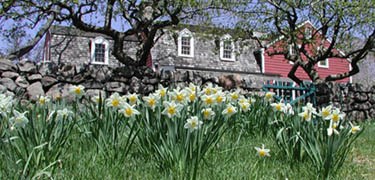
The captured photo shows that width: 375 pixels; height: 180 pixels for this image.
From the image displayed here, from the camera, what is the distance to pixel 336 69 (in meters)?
24.2

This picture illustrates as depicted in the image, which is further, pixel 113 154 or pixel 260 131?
pixel 260 131

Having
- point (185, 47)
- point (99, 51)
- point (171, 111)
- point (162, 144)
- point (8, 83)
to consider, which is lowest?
point (162, 144)

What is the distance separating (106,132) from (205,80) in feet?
20.5

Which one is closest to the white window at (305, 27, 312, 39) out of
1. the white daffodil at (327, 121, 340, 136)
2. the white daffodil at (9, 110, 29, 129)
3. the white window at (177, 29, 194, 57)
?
the white window at (177, 29, 194, 57)

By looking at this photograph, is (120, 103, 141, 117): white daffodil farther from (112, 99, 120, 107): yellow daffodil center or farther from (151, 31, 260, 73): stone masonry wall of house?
(151, 31, 260, 73): stone masonry wall of house

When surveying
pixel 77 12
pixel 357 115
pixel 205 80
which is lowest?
pixel 357 115

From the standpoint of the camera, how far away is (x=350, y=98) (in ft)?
37.6

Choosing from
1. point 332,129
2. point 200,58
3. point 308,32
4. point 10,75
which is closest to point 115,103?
point 332,129

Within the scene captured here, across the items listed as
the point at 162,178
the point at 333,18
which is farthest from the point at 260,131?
the point at 333,18

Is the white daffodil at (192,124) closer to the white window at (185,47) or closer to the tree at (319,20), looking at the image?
the tree at (319,20)

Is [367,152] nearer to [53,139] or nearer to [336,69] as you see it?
[53,139]

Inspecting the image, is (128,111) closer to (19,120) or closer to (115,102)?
(115,102)

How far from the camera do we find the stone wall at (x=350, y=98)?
1051 cm

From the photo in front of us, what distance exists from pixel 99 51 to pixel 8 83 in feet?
44.0
